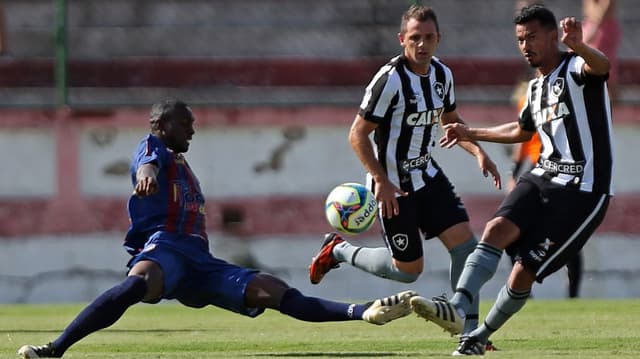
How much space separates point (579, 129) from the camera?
7773 mm

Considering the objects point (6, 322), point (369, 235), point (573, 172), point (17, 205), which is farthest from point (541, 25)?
point (17, 205)

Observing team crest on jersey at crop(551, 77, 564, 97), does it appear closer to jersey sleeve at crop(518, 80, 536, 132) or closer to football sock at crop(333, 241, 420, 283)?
jersey sleeve at crop(518, 80, 536, 132)

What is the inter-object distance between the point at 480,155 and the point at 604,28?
7.11 meters

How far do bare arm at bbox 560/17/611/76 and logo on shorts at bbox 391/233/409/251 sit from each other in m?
1.85

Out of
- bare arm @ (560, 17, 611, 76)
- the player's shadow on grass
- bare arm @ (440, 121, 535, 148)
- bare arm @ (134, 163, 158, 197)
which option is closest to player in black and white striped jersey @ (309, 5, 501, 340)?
bare arm @ (440, 121, 535, 148)

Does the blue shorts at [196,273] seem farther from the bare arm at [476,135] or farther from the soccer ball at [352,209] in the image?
the soccer ball at [352,209]

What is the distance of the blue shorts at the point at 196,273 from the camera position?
791 centimetres

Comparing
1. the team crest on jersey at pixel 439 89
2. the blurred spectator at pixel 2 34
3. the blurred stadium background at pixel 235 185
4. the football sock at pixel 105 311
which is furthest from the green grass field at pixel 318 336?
the blurred spectator at pixel 2 34

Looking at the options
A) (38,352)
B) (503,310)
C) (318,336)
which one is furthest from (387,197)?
(38,352)

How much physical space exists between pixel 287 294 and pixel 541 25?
2.00 metres

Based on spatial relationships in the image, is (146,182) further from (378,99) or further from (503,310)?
(503,310)

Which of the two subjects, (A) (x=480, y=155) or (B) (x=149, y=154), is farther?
(A) (x=480, y=155)

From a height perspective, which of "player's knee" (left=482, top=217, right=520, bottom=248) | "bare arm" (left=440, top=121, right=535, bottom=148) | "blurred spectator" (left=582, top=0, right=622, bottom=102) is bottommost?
"player's knee" (left=482, top=217, right=520, bottom=248)

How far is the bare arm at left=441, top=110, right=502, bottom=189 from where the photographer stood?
8.83m
